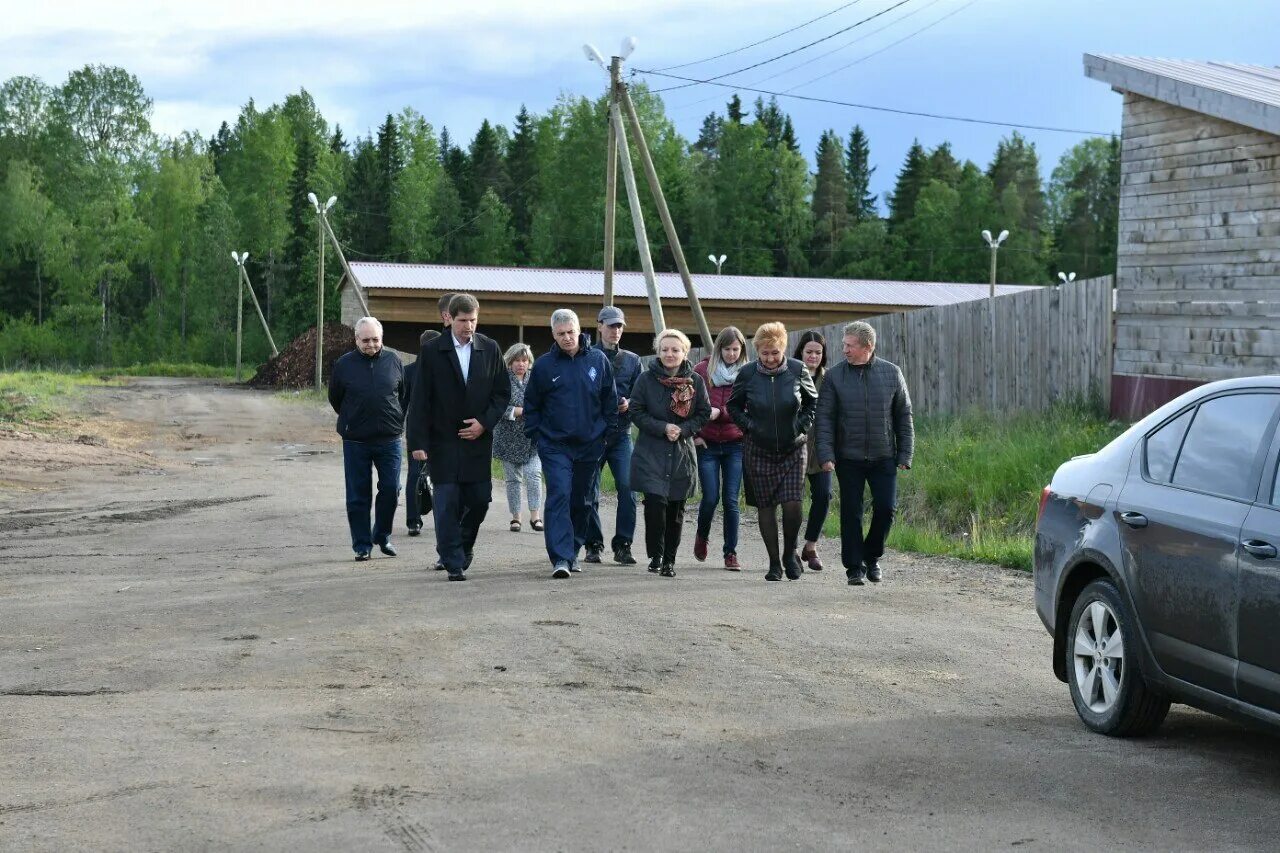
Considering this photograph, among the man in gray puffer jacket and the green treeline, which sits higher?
the green treeline

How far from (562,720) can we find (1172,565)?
2.44 meters

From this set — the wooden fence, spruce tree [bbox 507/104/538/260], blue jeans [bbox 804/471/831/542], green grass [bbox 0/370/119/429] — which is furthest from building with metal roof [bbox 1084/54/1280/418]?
spruce tree [bbox 507/104/538/260]

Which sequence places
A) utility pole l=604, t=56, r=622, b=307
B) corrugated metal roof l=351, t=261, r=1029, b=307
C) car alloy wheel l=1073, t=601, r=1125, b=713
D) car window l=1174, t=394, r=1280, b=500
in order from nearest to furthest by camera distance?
1. car window l=1174, t=394, r=1280, b=500
2. car alloy wheel l=1073, t=601, r=1125, b=713
3. utility pole l=604, t=56, r=622, b=307
4. corrugated metal roof l=351, t=261, r=1029, b=307

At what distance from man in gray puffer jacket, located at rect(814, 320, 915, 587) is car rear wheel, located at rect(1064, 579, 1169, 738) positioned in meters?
4.51

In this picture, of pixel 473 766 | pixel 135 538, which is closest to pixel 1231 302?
pixel 135 538

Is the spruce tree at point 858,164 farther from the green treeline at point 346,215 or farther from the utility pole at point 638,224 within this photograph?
the utility pole at point 638,224

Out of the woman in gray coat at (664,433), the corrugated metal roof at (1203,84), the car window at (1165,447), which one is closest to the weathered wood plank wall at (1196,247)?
the corrugated metal roof at (1203,84)

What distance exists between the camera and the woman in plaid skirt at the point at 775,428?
1157 centimetres

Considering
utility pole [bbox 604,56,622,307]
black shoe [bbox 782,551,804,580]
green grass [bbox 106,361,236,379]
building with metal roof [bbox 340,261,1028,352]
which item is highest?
utility pole [bbox 604,56,622,307]

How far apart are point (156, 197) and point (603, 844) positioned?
100.0m

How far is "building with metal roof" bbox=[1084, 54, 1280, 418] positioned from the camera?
17.6 meters

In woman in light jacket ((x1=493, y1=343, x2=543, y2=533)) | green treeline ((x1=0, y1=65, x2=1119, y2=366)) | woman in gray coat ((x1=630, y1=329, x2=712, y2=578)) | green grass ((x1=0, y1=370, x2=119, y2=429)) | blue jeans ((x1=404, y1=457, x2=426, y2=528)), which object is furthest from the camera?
green treeline ((x1=0, y1=65, x2=1119, y2=366))

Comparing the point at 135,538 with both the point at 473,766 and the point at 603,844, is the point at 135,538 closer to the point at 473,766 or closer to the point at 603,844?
the point at 473,766

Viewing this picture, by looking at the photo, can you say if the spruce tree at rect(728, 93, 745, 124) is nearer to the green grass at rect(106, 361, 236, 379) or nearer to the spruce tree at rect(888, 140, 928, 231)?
the spruce tree at rect(888, 140, 928, 231)
